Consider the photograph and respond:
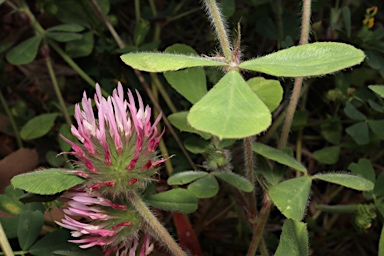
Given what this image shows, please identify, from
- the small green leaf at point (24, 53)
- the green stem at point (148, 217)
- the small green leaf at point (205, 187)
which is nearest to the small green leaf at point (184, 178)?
the small green leaf at point (205, 187)

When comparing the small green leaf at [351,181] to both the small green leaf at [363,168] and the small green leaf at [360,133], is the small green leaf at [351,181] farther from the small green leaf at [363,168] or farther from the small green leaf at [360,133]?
the small green leaf at [360,133]

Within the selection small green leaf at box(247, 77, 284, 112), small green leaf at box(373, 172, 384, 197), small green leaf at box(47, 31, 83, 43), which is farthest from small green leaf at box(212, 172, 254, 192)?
small green leaf at box(47, 31, 83, 43)

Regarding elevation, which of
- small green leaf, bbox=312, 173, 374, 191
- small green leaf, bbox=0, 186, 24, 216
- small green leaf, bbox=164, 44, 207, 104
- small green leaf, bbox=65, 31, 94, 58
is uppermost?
small green leaf, bbox=164, 44, 207, 104

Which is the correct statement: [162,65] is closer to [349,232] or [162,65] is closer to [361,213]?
[361,213]

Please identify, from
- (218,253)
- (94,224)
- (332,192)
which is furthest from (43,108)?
(94,224)

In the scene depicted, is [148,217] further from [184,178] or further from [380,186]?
[380,186]

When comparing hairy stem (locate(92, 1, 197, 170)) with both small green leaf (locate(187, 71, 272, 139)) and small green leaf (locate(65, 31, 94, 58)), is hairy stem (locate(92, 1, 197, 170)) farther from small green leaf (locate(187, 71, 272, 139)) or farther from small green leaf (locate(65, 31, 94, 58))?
small green leaf (locate(187, 71, 272, 139))

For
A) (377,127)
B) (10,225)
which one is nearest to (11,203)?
(10,225)
